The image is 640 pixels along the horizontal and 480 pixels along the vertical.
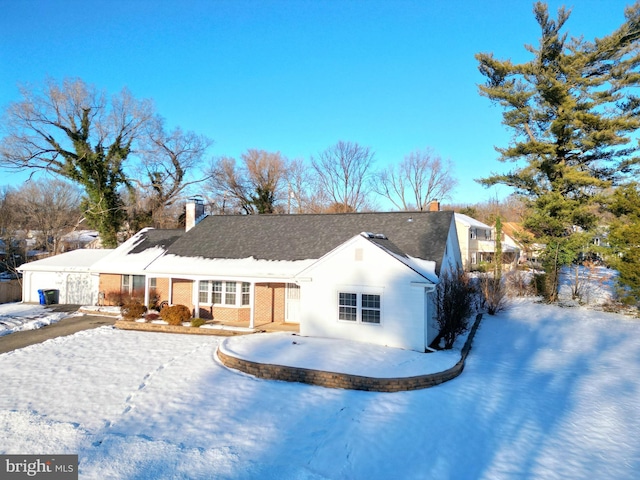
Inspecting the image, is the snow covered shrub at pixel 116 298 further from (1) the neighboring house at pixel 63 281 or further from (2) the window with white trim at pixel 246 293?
(2) the window with white trim at pixel 246 293

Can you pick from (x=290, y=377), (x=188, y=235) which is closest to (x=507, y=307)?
(x=290, y=377)

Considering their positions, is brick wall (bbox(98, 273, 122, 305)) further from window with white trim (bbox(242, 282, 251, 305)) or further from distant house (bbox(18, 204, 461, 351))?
window with white trim (bbox(242, 282, 251, 305))

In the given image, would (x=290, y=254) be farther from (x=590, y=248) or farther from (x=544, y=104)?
(x=544, y=104)

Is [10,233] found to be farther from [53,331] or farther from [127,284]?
[53,331]

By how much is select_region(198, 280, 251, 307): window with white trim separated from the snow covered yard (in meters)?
4.30

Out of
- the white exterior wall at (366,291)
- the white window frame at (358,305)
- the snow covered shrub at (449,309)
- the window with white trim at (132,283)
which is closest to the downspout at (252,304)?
A: the white exterior wall at (366,291)

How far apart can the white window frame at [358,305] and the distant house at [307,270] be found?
0.03m

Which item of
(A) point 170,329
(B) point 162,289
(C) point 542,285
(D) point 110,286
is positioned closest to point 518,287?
(C) point 542,285

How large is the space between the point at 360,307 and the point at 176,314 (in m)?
8.22

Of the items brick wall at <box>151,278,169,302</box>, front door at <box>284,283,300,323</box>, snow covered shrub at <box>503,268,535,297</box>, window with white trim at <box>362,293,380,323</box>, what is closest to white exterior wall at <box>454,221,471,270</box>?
snow covered shrub at <box>503,268,535,297</box>

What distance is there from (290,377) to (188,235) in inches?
474

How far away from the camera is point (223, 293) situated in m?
16.5

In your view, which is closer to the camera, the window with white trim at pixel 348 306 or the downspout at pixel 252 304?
the window with white trim at pixel 348 306

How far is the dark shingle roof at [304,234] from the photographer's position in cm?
1518
